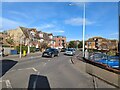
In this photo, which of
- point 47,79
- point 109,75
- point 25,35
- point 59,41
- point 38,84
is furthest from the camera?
point 59,41

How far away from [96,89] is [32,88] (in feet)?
9.86

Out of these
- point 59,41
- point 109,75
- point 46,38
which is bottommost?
point 109,75

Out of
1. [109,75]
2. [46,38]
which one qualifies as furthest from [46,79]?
[46,38]

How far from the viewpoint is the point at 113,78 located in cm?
1152

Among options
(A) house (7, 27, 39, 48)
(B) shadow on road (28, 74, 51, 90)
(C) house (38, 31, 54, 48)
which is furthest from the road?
(C) house (38, 31, 54, 48)

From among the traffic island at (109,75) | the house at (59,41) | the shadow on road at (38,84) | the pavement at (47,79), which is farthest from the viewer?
the house at (59,41)

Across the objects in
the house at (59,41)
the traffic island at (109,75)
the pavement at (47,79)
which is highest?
the house at (59,41)

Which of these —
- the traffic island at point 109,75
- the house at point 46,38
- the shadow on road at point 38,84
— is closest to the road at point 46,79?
the shadow on road at point 38,84

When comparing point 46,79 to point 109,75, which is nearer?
point 109,75

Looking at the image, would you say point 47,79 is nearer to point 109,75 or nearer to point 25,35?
point 109,75

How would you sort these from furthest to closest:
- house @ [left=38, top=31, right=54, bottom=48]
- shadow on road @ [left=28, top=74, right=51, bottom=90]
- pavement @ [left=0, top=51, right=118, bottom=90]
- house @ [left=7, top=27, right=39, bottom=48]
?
1. house @ [left=38, top=31, right=54, bottom=48]
2. house @ [left=7, top=27, right=39, bottom=48]
3. pavement @ [left=0, top=51, right=118, bottom=90]
4. shadow on road @ [left=28, top=74, right=51, bottom=90]

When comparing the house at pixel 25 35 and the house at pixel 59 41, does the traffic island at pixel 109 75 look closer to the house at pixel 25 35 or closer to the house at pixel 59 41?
the house at pixel 25 35

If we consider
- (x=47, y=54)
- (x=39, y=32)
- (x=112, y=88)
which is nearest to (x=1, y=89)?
(x=112, y=88)

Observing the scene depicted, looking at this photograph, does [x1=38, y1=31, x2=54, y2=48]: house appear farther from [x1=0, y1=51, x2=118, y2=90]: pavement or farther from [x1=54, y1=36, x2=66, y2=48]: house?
[x1=0, y1=51, x2=118, y2=90]: pavement
